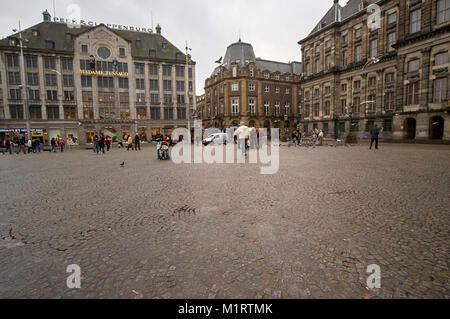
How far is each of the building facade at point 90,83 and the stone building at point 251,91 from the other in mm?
9616

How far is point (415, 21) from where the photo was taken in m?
28.8

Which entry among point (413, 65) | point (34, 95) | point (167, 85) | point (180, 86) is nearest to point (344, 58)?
point (413, 65)

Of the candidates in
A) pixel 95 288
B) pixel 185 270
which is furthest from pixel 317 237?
pixel 95 288

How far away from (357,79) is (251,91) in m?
23.6

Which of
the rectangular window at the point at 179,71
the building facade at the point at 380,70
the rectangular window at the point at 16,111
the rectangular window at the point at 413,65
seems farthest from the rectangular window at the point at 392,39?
the rectangular window at the point at 16,111

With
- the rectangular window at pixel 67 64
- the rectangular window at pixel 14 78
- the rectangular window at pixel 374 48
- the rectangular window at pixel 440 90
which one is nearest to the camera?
the rectangular window at pixel 440 90

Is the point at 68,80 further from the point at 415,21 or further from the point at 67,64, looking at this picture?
the point at 415,21

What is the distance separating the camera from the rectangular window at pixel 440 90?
26219 mm

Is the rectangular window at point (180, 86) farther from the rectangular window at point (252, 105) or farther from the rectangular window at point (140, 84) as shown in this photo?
the rectangular window at point (252, 105)

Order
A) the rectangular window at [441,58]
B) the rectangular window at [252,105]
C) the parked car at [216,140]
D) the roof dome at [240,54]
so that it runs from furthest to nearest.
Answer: the roof dome at [240,54] < the rectangular window at [252,105] < the parked car at [216,140] < the rectangular window at [441,58]

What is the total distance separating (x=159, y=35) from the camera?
53.2 m

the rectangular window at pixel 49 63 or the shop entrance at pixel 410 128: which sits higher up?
the rectangular window at pixel 49 63

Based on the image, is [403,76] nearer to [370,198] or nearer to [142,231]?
[370,198]
